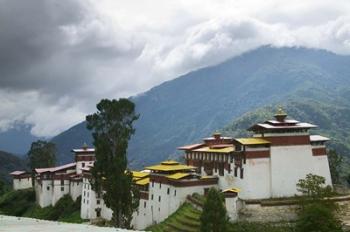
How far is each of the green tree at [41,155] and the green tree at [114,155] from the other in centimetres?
5938

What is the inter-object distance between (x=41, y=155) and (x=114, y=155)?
210 ft

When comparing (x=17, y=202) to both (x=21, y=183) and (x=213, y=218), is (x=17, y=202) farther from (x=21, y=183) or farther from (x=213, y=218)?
(x=213, y=218)

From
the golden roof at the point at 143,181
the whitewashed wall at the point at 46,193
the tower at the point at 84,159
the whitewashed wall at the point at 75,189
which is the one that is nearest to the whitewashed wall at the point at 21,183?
the whitewashed wall at the point at 46,193

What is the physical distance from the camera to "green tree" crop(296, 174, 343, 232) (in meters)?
43.5

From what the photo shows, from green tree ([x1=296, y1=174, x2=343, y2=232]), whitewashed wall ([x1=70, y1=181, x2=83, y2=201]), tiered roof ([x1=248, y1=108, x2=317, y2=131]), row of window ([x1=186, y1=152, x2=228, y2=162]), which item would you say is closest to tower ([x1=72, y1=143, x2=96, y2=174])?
whitewashed wall ([x1=70, y1=181, x2=83, y2=201])

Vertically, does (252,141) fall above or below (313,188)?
above

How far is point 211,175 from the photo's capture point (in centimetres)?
6831

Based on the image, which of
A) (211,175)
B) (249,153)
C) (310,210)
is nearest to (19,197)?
(211,175)

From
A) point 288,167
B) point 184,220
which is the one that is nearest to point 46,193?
point 184,220

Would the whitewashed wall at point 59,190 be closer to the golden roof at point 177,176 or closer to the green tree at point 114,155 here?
the golden roof at point 177,176

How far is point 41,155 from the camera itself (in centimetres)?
11431

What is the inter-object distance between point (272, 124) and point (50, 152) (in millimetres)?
70943

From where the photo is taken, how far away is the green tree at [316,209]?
43500mm

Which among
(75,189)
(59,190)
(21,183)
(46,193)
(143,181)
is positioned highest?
(143,181)
